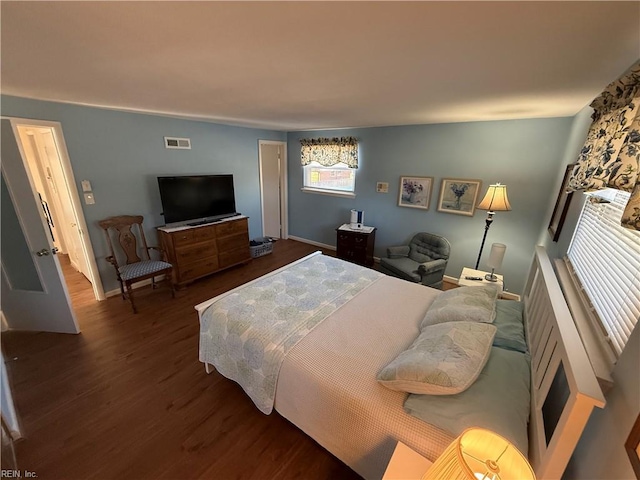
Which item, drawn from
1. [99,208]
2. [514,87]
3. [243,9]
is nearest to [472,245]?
[514,87]

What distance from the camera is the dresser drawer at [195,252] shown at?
135 inches

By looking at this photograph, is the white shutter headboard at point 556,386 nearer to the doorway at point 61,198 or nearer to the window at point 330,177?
the window at point 330,177

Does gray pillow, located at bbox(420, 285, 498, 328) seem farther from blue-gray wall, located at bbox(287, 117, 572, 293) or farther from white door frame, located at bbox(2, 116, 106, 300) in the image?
white door frame, located at bbox(2, 116, 106, 300)

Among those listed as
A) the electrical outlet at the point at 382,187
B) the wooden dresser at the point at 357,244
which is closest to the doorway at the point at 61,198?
the wooden dresser at the point at 357,244

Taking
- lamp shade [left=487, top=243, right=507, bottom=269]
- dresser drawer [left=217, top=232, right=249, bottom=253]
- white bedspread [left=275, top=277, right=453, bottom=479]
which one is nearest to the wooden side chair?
dresser drawer [left=217, top=232, right=249, bottom=253]

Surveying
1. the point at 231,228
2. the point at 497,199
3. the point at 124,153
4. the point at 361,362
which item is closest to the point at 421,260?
the point at 497,199

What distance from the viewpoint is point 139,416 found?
1.80m

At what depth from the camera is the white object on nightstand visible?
3.25 feet

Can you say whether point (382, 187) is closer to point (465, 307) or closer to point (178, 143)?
point (465, 307)

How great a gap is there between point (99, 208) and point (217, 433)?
116 inches

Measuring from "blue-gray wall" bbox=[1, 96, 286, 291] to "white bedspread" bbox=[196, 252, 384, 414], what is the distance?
7.25ft

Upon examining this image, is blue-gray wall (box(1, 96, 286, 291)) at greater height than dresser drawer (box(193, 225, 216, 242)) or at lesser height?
greater

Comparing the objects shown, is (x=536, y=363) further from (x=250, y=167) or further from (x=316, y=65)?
(x=250, y=167)

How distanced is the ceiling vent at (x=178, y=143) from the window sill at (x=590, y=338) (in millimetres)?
4409
